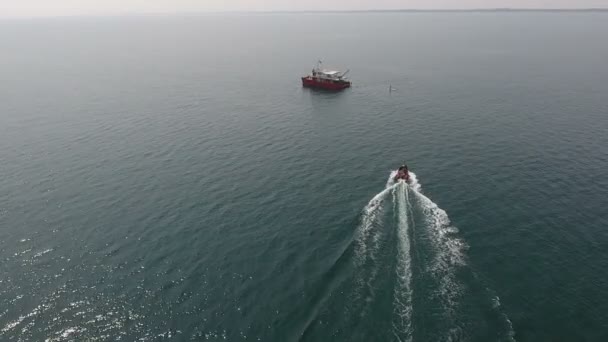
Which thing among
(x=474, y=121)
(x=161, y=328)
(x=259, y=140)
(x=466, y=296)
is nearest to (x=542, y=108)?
(x=474, y=121)

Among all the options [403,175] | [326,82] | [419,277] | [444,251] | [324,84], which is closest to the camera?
[419,277]

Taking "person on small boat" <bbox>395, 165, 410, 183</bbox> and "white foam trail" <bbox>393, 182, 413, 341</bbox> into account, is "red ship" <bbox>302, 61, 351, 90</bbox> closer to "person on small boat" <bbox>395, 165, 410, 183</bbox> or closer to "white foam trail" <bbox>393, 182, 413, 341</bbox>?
"person on small boat" <bbox>395, 165, 410, 183</bbox>

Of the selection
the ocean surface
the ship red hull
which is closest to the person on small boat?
the ocean surface

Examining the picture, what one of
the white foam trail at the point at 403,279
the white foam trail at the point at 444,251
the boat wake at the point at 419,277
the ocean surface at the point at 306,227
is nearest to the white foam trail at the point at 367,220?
the boat wake at the point at 419,277

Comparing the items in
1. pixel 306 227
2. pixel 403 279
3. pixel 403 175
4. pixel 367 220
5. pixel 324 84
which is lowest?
pixel 403 279

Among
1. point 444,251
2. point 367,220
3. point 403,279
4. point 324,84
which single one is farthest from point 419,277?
point 324,84

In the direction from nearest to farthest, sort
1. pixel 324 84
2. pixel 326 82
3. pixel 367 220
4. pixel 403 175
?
pixel 367 220 → pixel 403 175 → pixel 326 82 → pixel 324 84

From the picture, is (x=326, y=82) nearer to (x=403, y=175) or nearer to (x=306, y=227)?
(x=403, y=175)

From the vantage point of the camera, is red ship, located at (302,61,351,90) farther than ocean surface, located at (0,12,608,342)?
Yes
